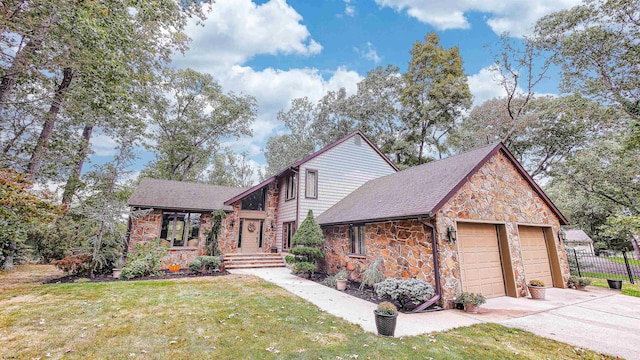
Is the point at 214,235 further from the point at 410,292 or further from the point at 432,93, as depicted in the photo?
the point at 432,93

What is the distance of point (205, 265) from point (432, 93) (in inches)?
774

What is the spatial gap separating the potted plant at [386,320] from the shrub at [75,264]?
1028 centimetres

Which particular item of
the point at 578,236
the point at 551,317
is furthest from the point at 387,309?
the point at 578,236

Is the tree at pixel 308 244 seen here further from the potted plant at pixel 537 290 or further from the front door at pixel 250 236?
the potted plant at pixel 537 290

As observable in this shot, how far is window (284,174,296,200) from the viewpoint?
1415 cm

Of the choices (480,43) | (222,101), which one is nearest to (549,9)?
(480,43)

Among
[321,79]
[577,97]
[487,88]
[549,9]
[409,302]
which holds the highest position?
[321,79]

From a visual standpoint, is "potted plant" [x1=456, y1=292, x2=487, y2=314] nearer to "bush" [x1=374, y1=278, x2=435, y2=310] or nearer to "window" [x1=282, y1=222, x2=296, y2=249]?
"bush" [x1=374, y1=278, x2=435, y2=310]

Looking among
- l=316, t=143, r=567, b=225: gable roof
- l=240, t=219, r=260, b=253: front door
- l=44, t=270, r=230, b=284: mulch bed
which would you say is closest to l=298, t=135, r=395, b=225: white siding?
l=316, t=143, r=567, b=225: gable roof

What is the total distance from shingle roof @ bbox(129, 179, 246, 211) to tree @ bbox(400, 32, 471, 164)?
52.3 feet

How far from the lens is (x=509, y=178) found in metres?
9.19

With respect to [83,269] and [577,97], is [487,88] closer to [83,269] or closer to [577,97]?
[577,97]

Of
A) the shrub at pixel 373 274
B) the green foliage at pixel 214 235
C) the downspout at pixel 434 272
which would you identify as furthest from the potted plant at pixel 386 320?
the green foliage at pixel 214 235

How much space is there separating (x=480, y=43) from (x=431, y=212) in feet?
53.3
